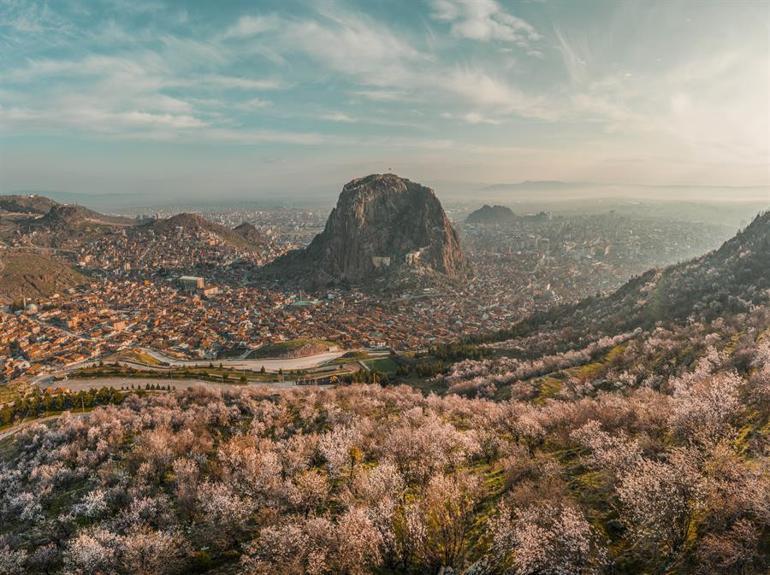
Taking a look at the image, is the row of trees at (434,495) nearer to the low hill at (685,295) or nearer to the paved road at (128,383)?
the low hill at (685,295)

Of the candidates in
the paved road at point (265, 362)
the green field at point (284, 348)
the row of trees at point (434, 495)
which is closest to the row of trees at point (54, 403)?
the row of trees at point (434, 495)

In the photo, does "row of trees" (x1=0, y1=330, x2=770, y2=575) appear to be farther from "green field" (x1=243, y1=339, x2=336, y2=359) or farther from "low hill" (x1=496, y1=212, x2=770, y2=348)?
"green field" (x1=243, y1=339, x2=336, y2=359)

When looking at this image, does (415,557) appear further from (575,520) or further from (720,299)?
(720,299)

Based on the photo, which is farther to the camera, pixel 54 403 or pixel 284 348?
pixel 284 348

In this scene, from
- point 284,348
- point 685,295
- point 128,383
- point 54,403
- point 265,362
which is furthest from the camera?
point 284,348

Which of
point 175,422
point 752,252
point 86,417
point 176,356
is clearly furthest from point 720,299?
point 176,356

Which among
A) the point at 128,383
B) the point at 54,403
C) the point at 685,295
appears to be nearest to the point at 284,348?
the point at 128,383

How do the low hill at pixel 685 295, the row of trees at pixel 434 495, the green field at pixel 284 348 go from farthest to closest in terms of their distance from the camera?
the green field at pixel 284 348
the low hill at pixel 685 295
the row of trees at pixel 434 495

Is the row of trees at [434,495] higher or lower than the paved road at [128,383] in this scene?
higher

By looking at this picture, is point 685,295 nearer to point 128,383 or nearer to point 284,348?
point 284,348

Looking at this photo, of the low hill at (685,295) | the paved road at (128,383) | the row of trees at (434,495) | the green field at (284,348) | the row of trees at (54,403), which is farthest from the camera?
the green field at (284,348)

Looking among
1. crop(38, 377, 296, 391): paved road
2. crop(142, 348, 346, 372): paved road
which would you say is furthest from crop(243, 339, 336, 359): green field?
crop(38, 377, 296, 391): paved road
